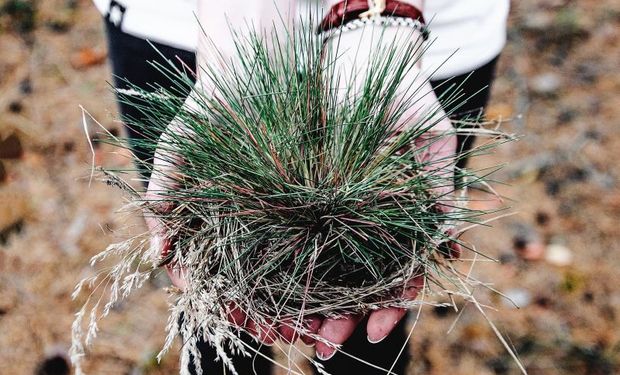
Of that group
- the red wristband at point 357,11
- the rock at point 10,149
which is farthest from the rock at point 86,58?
the red wristband at point 357,11

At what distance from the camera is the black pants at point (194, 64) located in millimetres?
1257

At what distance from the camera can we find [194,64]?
1234mm

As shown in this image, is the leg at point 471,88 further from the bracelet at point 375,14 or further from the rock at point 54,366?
the rock at point 54,366

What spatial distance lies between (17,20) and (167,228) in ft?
7.93

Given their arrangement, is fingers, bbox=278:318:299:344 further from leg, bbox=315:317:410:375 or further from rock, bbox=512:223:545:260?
rock, bbox=512:223:545:260

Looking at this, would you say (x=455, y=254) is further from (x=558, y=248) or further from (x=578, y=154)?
(x=578, y=154)

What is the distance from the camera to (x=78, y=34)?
292cm

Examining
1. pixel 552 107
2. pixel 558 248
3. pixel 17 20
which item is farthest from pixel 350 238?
pixel 17 20

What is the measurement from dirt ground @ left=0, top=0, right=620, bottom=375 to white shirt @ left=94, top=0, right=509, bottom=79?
524 millimetres

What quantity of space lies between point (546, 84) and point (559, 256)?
897mm

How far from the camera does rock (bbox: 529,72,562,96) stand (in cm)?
265

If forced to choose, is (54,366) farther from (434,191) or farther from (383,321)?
(434,191)

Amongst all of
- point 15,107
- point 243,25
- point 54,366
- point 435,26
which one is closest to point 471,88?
point 435,26

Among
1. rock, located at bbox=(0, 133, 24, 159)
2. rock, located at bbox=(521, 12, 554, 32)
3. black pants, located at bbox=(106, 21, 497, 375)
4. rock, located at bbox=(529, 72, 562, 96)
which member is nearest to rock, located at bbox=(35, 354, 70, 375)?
black pants, located at bbox=(106, 21, 497, 375)
